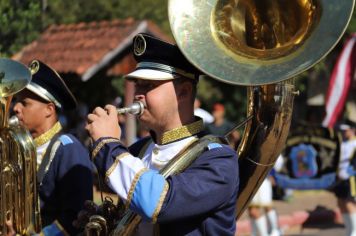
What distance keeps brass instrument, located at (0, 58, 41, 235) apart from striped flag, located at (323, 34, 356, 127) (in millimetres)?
6263

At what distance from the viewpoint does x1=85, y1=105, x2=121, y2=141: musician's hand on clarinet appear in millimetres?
2637

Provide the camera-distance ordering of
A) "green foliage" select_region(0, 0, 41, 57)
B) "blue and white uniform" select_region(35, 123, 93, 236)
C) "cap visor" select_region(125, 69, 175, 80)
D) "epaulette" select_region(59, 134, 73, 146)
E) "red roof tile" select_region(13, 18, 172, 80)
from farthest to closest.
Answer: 1. "red roof tile" select_region(13, 18, 172, 80)
2. "green foliage" select_region(0, 0, 41, 57)
3. "epaulette" select_region(59, 134, 73, 146)
4. "blue and white uniform" select_region(35, 123, 93, 236)
5. "cap visor" select_region(125, 69, 175, 80)

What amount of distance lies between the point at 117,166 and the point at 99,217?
0.39 m

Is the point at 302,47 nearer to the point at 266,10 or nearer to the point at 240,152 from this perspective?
the point at 266,10

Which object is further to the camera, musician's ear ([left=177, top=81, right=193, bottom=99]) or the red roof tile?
the red roof tile

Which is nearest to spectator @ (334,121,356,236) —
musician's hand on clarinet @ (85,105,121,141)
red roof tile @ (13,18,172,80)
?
red roof tile @ (13,18,172,80)

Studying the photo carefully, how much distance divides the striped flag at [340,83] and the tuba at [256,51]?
20.2ft

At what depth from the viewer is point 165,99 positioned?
2.77 meters

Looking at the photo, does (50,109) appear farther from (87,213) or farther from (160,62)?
(160,62)

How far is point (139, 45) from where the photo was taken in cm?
292

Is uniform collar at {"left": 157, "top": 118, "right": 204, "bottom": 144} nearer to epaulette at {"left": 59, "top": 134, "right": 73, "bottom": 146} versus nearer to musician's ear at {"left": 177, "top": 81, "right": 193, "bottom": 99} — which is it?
musician's ear at {"left": 177, "top": 81, "right": 193, "bottom": 99}

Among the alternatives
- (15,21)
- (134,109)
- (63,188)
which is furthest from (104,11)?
(134,109)

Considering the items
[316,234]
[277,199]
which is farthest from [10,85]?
[277,199]

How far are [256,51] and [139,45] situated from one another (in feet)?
1.59
